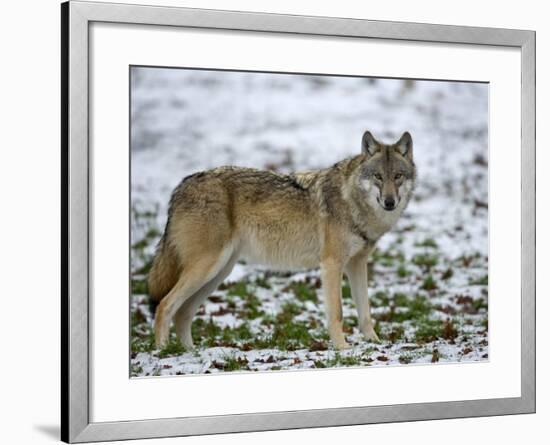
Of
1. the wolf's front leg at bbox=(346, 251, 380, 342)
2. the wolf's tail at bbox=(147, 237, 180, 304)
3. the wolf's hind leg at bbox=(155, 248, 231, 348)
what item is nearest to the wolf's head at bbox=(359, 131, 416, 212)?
the wolf's front leg at bbox=(346, 251, 380, 342)

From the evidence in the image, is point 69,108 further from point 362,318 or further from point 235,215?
point 362,318

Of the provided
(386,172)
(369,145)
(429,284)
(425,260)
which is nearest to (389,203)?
(386,172)

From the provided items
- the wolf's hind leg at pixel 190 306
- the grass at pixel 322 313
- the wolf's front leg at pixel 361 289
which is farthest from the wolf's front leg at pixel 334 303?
the wolf's hind leg at pixel 190 306

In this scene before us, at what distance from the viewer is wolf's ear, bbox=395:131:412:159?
722 cm

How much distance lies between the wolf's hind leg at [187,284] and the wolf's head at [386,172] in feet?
4.39

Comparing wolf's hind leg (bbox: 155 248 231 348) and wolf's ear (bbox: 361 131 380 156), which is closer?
wolf's hind leg (bbox: 155 248 231 348)

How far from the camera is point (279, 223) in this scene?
741 centimetres

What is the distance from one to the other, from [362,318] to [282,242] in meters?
0.95

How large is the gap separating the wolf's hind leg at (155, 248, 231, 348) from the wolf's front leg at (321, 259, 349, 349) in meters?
0.87

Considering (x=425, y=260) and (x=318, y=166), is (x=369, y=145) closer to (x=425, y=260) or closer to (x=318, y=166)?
(x=318, y=166)

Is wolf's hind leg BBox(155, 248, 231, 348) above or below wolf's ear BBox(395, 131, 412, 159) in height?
below

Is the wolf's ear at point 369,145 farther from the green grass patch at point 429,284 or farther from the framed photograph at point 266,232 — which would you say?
the green grass patch at point 429,284

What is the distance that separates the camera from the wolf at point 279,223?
276 inches

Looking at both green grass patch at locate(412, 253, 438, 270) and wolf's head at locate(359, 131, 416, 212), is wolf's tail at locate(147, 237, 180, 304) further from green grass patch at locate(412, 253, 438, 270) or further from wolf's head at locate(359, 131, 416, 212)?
green grass patch at locate(412, 253, 438, 270)
